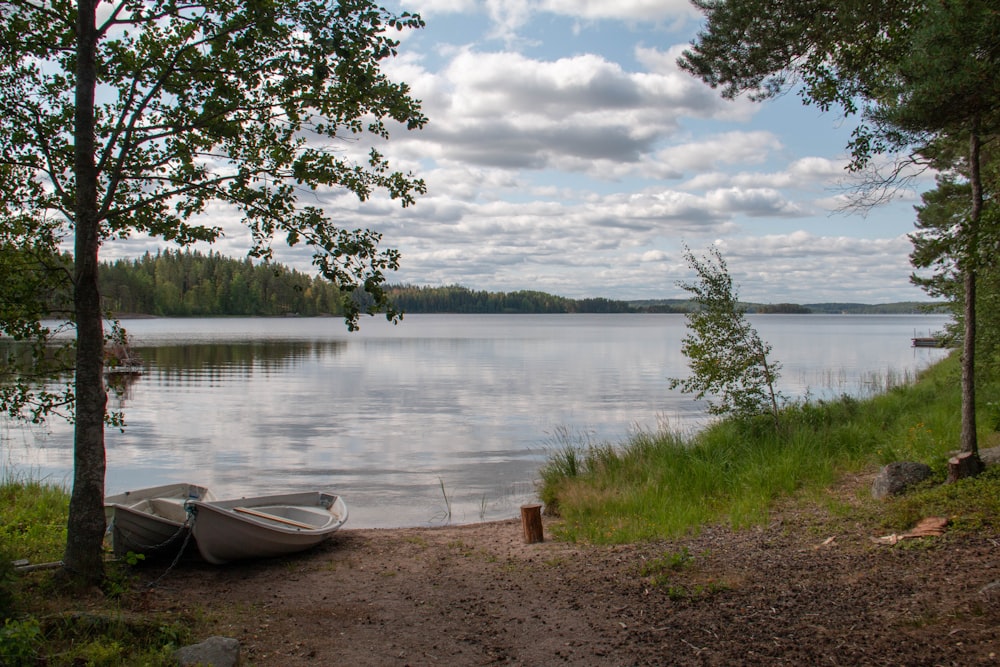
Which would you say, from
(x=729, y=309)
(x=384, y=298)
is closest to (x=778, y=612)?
(x=384, y=298)

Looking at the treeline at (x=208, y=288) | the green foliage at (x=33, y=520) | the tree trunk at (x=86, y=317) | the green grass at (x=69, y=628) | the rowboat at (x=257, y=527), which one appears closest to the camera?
the green grass at (x=69, y=628)

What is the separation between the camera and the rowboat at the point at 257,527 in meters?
8.73

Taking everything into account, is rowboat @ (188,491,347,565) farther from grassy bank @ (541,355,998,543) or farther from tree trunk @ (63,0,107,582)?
grassy bank @ (541,355,998,543)

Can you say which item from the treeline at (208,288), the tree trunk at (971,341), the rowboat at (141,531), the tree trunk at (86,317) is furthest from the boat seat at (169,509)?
the treeline at (208,288)

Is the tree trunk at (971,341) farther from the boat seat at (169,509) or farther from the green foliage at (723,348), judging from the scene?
the boat seat at (169,509)

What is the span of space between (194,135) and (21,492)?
27.6ft

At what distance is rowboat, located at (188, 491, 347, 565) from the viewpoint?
8727 millimetres

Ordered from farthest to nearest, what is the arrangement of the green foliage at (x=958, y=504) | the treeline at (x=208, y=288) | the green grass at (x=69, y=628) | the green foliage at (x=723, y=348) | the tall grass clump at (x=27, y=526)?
1. the treeline at (x=208, y=288)
2. the green foliage at (x=723, y=348)
3. the green foliage at (x=958, y=504)
4. the tall grass clump at (x=27, y=526)
5. the green grass at (x=69, y=628)

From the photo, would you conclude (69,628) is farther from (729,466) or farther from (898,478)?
(729,466)

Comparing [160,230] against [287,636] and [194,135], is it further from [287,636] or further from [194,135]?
[287,636]

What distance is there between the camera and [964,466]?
917 centimetres

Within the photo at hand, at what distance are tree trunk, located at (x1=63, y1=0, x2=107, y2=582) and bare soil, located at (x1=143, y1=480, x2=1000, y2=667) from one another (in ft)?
3.29

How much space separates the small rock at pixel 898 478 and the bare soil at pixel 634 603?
1.01m

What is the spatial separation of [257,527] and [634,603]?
466 centimetres
